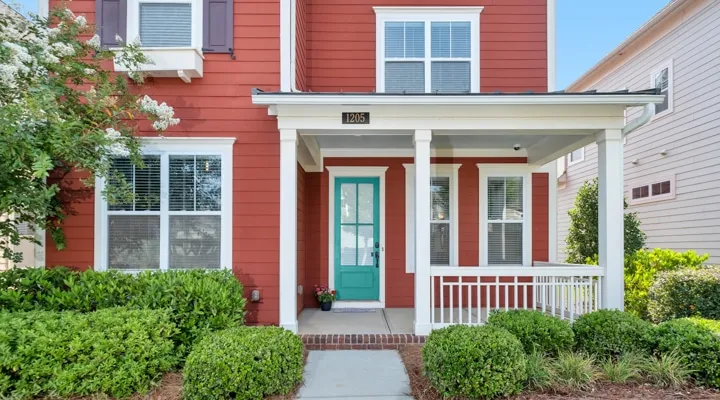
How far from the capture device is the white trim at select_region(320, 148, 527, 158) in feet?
24.0

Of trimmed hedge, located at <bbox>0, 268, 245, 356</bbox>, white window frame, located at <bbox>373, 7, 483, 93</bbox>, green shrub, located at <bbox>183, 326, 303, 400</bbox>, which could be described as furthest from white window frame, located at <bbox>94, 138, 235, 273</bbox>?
white window frame, located at <bbox>373, 7, 483, 93</bbox>

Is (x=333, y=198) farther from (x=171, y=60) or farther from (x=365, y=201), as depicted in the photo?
(x=171, y=60)

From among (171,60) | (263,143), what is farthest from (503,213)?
(171,60)

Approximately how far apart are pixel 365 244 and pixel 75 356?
4.51m

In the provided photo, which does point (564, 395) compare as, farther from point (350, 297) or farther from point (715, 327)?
point (350, 297)

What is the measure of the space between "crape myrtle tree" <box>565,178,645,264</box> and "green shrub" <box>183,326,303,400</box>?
6.41m

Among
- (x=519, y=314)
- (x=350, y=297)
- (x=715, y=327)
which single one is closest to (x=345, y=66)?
(x=350, y=297)

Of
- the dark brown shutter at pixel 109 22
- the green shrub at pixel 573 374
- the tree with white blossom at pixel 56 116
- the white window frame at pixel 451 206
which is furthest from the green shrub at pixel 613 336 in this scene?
the dark brown shutter at pixel 109 22

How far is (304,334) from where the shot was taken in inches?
214

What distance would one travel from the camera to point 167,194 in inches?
220

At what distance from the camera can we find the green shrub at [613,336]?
4.25 meters

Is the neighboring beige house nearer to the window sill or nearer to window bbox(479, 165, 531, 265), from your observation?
window bbox(479, 165, 531, 265)

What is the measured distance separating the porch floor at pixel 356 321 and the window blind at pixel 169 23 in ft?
13.0

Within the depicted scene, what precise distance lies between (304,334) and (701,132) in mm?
7473
